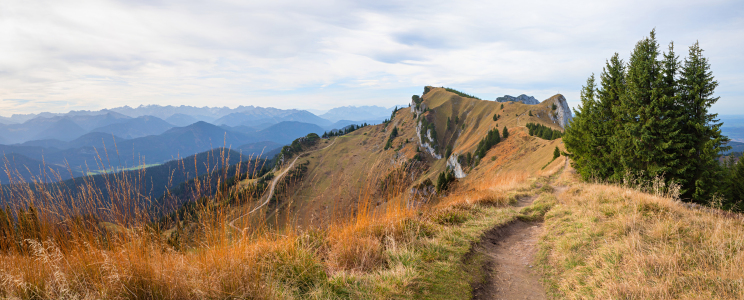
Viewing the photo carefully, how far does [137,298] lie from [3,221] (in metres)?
2.95

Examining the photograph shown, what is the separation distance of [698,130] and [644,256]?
59.5 ft

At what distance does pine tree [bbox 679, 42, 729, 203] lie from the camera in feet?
50.9

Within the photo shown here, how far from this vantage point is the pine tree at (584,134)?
1924cm

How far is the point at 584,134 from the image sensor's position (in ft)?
66.3

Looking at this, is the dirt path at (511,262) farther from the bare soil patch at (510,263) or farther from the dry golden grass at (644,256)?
the dry golden grass at (644,256)

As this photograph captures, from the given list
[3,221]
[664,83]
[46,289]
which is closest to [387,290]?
[46,289]

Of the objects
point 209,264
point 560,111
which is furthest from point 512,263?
point 560,111

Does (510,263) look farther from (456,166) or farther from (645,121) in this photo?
(456,166)

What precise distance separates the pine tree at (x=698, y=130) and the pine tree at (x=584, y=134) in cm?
423

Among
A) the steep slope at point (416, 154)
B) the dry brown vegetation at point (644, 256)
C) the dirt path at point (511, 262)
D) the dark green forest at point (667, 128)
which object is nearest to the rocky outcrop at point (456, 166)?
the steep slope at point (416, 154)

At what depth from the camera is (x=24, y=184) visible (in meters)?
4.57

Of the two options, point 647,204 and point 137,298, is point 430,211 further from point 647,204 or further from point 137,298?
point 137,298

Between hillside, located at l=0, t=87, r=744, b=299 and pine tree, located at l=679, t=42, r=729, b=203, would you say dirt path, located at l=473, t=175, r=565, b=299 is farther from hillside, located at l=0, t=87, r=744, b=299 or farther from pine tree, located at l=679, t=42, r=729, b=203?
pine tree, located at l=679, t=42, r=729, b=203

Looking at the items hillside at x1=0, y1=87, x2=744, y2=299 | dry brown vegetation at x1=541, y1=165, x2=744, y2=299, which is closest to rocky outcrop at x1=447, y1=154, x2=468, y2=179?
dry brown vegetation at x1=541, y1=165, x2=744, y2=299
